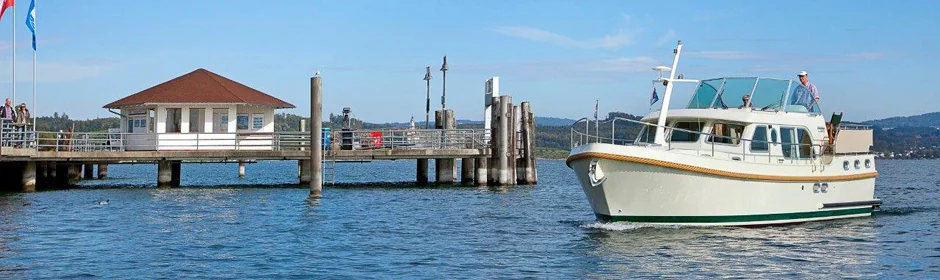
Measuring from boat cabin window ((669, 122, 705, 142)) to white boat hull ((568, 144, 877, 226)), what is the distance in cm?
177

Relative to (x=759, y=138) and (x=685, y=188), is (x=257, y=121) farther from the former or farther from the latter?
(x=685, y=188)

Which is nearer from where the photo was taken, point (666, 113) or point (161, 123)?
point (666, 113)

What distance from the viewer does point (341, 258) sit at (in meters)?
20.8

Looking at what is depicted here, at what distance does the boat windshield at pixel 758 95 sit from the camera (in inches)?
1035

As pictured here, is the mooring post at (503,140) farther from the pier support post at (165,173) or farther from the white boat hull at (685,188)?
the white boat hull at (685,188)

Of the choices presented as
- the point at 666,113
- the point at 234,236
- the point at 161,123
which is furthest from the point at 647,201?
the point at 161,123

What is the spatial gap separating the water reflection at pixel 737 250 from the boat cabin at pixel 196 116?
22540 mm

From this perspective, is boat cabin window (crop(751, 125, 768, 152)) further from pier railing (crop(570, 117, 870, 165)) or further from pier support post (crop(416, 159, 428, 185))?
pier support post (crop(416, 159, 428, 185))

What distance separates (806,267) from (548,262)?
431 centimetres

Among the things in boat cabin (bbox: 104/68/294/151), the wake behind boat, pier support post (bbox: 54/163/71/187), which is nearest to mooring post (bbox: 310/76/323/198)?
boat cabin (bbox: 104/68/294/151)

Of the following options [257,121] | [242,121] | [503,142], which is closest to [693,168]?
[503,142]

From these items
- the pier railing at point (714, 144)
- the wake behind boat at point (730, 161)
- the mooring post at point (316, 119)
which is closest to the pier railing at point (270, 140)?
the mooring post at point (316, 119)

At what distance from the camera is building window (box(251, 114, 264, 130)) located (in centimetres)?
4625

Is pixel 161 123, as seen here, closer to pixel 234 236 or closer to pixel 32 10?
pixel 32 10
